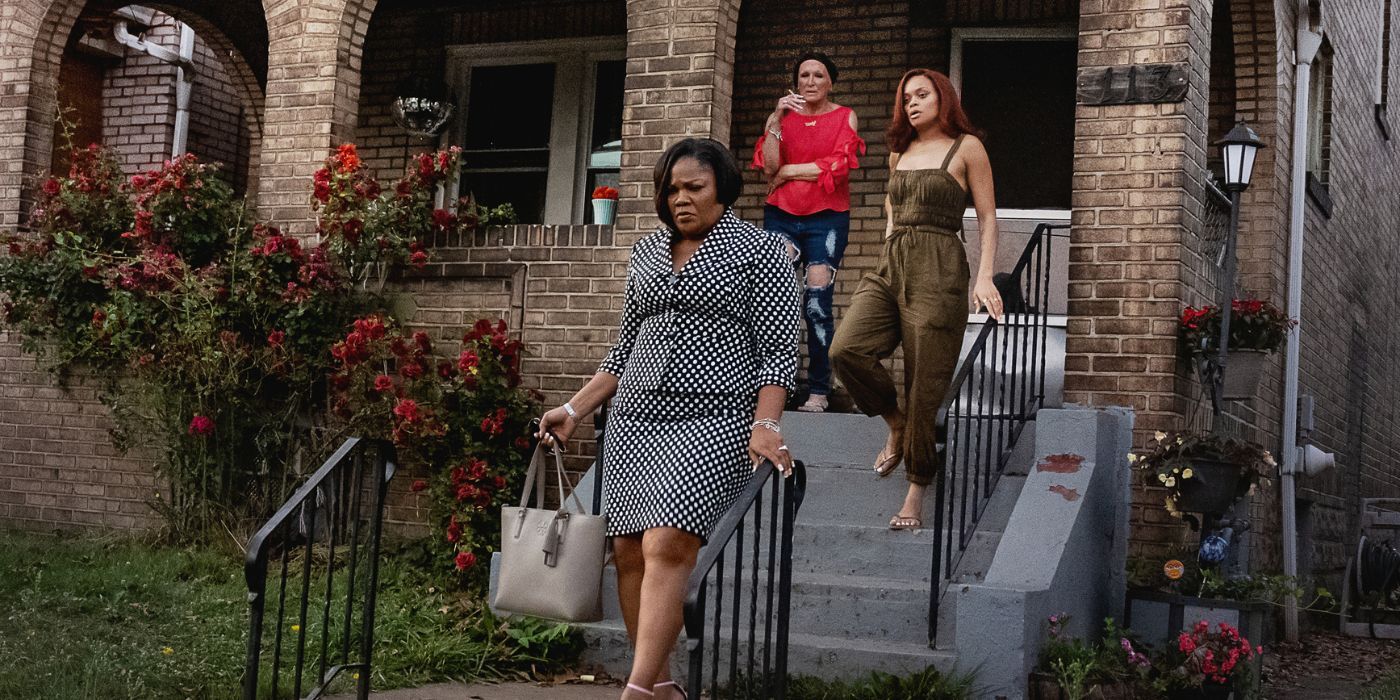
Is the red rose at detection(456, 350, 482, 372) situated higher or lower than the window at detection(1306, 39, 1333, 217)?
lower

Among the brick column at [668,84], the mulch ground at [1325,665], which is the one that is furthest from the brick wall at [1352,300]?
the brick column at [668,84]

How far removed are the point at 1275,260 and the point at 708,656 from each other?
4683 millimetres

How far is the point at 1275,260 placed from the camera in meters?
8.60

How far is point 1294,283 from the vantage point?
8922 millimetres

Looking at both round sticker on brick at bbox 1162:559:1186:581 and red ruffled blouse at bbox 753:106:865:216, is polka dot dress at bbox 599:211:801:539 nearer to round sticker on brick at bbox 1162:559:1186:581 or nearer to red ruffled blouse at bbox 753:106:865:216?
round sticker on brick at bbox 1162:559:1186:581

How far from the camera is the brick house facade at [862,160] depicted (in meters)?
6.68

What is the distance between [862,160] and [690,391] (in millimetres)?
5212

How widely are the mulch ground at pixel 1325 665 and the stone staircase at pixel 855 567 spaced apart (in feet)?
6.00

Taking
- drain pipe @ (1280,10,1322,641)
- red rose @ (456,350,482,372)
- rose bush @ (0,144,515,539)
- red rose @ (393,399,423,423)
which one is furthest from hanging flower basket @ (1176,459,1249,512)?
rose bush @ (0,144,515,539)

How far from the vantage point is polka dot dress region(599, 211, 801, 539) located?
12.8ft

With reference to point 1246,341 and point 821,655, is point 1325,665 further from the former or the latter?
point 821,655

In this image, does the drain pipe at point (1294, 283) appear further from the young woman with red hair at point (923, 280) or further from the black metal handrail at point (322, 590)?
the black metal handrail at point (322, 590)

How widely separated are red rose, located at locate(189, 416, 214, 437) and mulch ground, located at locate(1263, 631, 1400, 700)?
542 cm

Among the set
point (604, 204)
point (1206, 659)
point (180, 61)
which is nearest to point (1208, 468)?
point (1206, 659)
